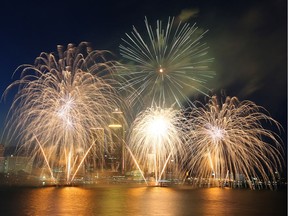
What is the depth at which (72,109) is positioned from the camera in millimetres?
44906

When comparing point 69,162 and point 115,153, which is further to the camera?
point 115,153

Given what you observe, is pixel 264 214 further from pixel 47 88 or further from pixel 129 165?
pixel 129 165

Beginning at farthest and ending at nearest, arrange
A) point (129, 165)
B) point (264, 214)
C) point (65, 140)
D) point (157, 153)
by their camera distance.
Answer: point (129, 165) < point (157, 153) < point (65, 140) < point (264, 214)

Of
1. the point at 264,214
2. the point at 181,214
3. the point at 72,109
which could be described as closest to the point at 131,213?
the point at 181,214

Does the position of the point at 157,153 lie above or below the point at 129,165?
below

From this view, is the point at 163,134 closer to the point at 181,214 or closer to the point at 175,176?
the point at 181,214

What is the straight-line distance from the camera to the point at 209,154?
54.5 meters

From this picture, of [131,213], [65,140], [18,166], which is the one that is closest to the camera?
[131,213]

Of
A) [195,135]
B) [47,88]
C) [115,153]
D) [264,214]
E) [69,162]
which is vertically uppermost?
[115,153]

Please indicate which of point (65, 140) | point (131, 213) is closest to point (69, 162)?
point (65, 140)

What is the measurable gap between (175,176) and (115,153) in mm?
68485

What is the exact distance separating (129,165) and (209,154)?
372 feet

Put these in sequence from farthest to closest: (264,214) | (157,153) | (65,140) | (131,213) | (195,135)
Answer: (157,153) → (195,135) → (65,140) → (264,214) → (131,213)

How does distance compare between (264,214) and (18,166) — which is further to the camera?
(18,166)
